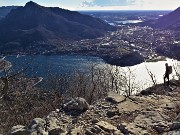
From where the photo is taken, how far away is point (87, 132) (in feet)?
36.2

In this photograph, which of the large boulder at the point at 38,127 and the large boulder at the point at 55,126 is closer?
the large boulder at the point at 38,127

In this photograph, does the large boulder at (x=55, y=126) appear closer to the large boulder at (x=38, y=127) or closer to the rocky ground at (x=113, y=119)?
the rocky ground at (x=113, y=119)

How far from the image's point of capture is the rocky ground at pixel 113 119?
1109cm

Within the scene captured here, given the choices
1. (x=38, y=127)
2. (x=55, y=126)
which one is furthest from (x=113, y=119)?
(x=38, y=127)

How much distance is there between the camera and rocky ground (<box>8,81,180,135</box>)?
11.1 meters

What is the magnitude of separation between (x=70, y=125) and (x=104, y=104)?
89.7 inches

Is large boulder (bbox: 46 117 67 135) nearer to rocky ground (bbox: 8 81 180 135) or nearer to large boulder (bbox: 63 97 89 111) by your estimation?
rocky ground (bbox: 8 81 180 135)

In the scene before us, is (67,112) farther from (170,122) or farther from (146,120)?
(170,122)

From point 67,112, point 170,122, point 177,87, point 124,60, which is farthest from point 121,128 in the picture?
point 124,60

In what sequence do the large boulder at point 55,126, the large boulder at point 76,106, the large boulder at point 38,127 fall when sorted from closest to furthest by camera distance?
the large boulder at point 38,127 → the large boulder at point 55,126 → the large boulder at point 76,106

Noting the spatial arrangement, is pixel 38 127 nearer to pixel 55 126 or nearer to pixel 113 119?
pixel 55 126

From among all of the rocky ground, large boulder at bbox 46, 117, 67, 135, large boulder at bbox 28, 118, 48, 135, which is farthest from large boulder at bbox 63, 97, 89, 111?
large boulder at bbox 28, 118, 48, 135

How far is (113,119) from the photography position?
40.8ft

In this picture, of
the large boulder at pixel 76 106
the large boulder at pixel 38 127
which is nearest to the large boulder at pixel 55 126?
the large boulder at pixel 38 127
